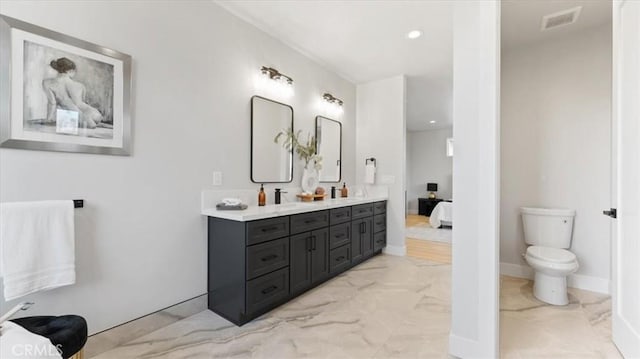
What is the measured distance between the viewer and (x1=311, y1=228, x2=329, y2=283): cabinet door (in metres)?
2.75

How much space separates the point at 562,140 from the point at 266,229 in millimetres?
3219

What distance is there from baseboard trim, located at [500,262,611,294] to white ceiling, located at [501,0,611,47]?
2534 millimetres

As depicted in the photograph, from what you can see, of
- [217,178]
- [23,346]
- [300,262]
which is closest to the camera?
[23,346]

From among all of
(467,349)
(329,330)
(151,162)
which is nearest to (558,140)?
(467,349)

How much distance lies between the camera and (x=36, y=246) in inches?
58.0

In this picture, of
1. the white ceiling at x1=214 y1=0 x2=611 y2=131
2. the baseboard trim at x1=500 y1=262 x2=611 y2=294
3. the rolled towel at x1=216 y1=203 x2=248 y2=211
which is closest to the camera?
the rolled towel at x1=216 y1=203 x2=248 y2=211

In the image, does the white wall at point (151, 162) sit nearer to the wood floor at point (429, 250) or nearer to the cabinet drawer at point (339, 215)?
the cabinet drawer at point (339, 215)

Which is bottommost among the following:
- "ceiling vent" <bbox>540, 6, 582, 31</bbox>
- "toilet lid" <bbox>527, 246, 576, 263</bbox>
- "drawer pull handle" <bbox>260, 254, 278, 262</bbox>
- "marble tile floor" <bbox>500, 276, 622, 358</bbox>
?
"marble tile floor" <bbox>500, 276, 622, 358</bbox>

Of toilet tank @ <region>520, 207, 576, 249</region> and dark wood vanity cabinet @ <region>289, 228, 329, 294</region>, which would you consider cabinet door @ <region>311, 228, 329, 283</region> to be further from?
toilet tank @ <region>520, 207, 576, 249</region>

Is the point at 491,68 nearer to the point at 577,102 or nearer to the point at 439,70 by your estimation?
the point at 577,102

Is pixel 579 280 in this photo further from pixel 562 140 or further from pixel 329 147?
pixel 329 147

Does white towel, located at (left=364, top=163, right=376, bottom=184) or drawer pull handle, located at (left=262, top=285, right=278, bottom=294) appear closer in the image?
drawer pull handle, located at (left=262, top=285, right=278, bottom=294)

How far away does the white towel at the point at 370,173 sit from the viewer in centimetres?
424

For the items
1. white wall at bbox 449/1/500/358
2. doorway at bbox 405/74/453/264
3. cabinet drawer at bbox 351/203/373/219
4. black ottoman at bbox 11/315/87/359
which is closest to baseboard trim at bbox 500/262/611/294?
doorway at bbox 405/74/453/264
